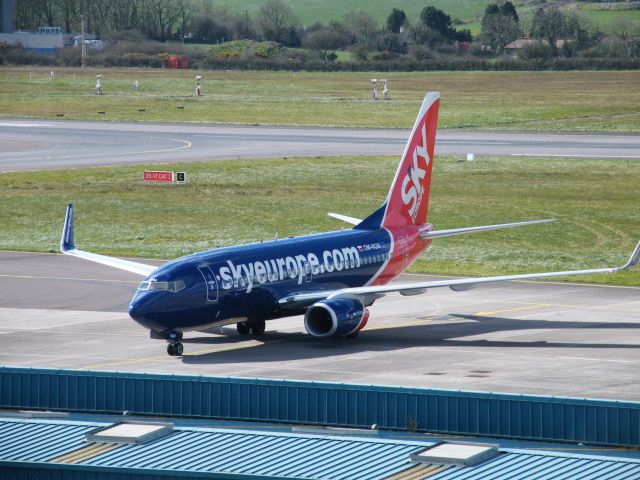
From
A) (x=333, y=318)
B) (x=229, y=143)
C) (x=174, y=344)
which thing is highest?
(x=333, y=318)

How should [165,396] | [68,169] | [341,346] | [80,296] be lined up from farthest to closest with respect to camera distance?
1. [68,169]
2. [80,296]
3. [341,346]
4. [165,396]

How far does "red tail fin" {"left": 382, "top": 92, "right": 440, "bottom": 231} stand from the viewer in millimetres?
56719

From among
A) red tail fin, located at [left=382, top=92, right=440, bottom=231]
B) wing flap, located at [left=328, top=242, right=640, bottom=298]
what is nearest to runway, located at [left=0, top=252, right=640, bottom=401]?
wing flap, located at [left=328, top=242, right=640, bottom=298]

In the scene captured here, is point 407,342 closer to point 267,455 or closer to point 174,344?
point 174,344

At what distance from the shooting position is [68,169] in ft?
356

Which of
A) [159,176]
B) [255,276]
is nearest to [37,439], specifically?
[255,276]

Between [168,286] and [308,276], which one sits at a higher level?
[168,286]

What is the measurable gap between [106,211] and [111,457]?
61.6m

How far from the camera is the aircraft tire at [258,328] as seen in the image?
171ft

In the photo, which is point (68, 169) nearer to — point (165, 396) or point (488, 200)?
point (488, 200)

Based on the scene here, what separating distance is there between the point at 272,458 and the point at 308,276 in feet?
74.6

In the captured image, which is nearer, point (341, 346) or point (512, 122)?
point (341, 346)

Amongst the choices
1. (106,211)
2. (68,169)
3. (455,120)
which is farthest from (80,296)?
(455,120)

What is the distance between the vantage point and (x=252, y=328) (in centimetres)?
5234
